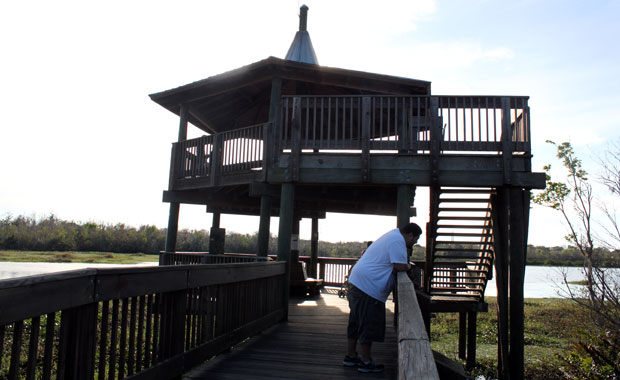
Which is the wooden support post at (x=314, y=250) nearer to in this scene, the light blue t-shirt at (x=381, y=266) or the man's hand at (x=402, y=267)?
the light blue t-shirt at (x=381, y=266)

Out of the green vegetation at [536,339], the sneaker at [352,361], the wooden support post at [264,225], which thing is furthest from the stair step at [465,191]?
the green vegetation at [536,339]

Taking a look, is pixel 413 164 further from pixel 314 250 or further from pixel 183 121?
pixel 314 250

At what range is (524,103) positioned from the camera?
8.03 meters

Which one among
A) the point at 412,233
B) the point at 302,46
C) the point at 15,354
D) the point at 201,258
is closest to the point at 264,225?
the point at 201,258

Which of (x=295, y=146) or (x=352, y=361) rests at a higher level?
(x=295, y=146)

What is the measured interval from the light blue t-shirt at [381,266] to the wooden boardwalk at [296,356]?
0.90 m

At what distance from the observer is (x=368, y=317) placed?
4555 millimetres

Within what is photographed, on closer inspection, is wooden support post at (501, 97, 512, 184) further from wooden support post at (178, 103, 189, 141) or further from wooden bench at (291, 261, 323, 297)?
wooden support post at (178, 103, 189, 141)

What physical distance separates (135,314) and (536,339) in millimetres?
16864

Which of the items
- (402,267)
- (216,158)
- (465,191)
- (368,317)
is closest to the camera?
(402,267)

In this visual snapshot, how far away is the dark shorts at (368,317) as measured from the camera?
4512 millimetres

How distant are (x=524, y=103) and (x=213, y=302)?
6.35 m

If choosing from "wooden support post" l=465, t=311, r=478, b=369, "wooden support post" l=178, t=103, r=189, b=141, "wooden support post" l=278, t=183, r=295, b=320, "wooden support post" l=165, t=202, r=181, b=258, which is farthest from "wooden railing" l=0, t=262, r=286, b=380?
"wooden support post" l=178, t=103, r=189, b=141

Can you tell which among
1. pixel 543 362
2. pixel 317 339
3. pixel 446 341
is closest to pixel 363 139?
pixel 317 339
